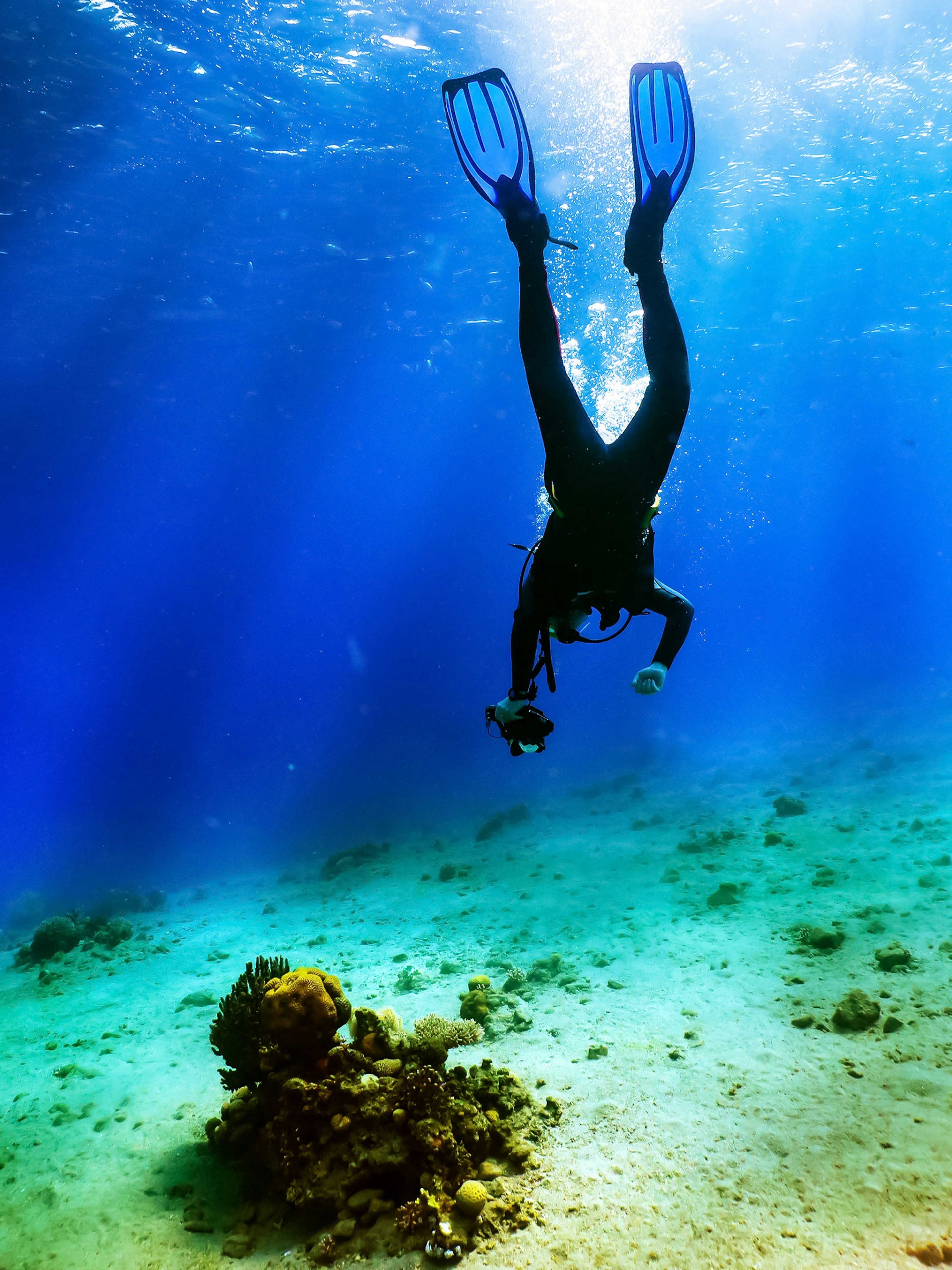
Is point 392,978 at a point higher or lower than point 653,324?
lower

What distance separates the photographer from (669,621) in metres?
4.39

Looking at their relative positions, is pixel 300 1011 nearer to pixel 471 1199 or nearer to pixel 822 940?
pixel 471 1199

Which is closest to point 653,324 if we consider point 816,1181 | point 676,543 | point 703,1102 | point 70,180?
point 816,1181

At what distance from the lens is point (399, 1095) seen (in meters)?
4.22

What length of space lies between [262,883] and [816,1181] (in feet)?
62.1

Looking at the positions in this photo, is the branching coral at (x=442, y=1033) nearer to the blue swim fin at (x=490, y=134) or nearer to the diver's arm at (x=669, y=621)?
the diver's arm at (x=669, y=621)

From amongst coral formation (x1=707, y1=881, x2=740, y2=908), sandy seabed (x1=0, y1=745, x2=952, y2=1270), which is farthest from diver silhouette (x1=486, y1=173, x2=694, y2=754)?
coral formation (x1=707, y1=881, x2=740, y2=908)

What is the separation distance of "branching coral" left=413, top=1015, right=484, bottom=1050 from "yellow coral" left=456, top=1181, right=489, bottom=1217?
1.04m

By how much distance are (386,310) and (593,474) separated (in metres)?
23.5

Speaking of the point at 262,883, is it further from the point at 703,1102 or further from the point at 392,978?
the point at 703,1102

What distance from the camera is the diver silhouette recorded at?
371 centimetres

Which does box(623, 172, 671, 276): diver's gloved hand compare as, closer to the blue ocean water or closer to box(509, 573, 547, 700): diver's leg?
box(509, 573, 547, 700): diver's leg

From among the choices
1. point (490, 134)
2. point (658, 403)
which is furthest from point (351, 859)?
point (490, 134)

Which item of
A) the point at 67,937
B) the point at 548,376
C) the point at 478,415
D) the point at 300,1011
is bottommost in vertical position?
the point at 67,937
